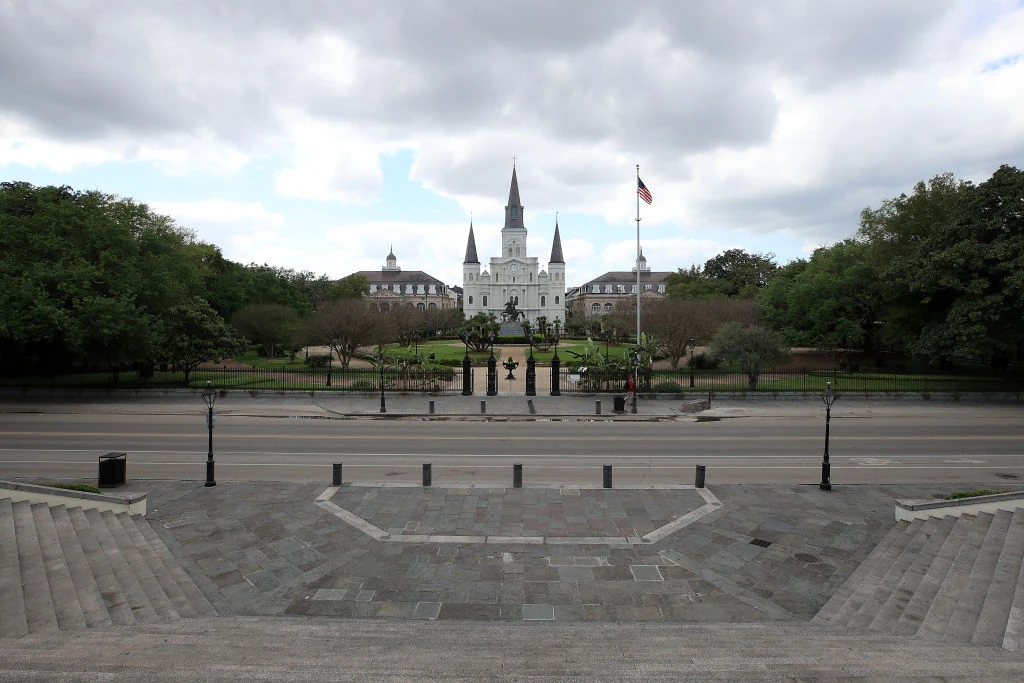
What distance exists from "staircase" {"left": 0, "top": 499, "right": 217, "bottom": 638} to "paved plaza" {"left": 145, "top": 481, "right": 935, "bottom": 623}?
0.41m

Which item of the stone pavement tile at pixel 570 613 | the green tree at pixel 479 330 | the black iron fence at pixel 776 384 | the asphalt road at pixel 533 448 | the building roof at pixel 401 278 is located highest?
the building roof at pixel 401 278

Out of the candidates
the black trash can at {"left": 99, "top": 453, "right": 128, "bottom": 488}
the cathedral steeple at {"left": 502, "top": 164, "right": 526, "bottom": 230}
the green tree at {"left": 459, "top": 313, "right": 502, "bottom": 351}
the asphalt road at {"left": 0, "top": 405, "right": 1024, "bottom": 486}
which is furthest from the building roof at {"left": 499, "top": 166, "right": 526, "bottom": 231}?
the black trash can at {"left": 99, "top": 453, "right": 128, "bottom": 488}

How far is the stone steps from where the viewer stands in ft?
16.4

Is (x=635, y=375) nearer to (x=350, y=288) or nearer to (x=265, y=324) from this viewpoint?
(x=265, y=324)

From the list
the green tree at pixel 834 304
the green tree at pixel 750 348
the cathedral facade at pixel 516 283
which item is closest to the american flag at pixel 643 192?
the green tree at pixel 750 348

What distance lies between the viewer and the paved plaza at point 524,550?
7383 millimetres

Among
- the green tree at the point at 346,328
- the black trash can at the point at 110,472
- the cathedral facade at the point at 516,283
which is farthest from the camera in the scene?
the cathedral facade at the point at 516,283

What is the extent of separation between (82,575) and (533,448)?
38.1ft

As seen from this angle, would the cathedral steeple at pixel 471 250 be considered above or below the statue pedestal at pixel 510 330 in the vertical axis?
above

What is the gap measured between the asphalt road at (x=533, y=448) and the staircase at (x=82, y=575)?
4.55 meters

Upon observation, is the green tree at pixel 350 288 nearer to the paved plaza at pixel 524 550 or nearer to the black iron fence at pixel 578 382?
the black iron fence at pixel 578 382

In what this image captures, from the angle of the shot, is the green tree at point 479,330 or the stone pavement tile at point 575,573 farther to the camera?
the green tree at point 479,330

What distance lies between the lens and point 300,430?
20.0m

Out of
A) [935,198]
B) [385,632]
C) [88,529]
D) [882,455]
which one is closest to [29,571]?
[88,529]
